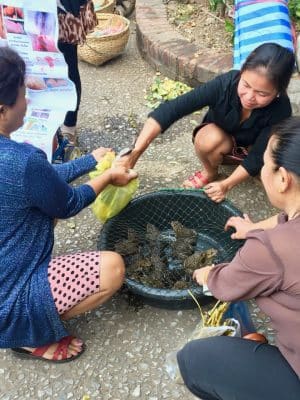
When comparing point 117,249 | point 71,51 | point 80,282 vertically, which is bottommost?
point 117,249

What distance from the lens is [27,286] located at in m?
1.96

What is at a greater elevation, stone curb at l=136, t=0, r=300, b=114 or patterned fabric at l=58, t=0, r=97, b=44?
patterned fabric at l=58, t=0, r=97, b=44

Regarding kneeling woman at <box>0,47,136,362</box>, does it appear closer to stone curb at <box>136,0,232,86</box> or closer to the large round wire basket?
the large round wire basket

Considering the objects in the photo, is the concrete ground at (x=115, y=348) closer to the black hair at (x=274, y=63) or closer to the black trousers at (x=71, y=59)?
the black trousers at (x=71, y=59)

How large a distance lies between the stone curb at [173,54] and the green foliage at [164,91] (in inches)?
2.7

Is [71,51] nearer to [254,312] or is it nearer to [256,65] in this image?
[256,65]

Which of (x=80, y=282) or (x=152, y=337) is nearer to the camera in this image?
(x=80, y=282)

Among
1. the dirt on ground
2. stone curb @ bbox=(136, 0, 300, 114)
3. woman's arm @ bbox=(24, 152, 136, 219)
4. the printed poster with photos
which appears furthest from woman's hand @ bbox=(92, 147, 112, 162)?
the dirt on ground

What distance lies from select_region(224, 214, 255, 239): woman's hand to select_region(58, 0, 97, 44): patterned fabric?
56.1 inches

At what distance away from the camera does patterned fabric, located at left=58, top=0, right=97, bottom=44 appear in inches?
111

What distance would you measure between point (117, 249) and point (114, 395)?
71 cm

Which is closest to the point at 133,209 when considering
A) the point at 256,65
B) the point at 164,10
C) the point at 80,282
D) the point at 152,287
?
the point at 152,287

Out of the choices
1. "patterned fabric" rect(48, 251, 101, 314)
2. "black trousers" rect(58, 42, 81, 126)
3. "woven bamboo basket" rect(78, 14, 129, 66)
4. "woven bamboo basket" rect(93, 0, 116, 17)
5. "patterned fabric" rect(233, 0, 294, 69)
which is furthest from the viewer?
"woven bamboo basket" rect(93, 0, 116, 17)

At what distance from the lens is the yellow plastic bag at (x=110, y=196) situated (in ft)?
7.93
